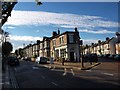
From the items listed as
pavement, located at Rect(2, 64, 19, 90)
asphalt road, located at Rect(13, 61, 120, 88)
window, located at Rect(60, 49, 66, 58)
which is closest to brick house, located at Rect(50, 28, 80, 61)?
window, located at Rect(60, 49, 66, 58)

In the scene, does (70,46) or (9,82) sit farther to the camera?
(70,46)

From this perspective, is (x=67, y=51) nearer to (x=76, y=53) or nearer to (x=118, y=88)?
(x=76, y=53)

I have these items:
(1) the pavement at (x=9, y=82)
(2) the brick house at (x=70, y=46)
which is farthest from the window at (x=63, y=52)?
(1) the pavement at (x=9, y=82)

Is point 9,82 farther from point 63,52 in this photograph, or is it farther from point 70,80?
point 63,52

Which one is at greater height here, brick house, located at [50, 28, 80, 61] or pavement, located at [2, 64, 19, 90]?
brick house, located at [50, 28, 80, 61]

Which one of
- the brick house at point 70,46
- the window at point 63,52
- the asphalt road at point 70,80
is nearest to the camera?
the asphalt road at point 70,80

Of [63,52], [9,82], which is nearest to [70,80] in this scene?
[9,82]

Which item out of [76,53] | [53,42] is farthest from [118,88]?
[53,42]

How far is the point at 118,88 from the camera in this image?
57.2 feet

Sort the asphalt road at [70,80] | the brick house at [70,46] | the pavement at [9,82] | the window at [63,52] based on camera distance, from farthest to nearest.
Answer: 1. the window at [63,52]
2. the brick house at [70,46]
3. the pavement at [9,82]
4. the asphalt road at [70,80]

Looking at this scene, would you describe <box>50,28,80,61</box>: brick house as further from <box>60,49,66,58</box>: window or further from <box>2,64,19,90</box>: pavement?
<box>2,64,19,90</box>: pavement

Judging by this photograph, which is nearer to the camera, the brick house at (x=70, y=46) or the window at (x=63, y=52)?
the brick house at (x=70, y=46)

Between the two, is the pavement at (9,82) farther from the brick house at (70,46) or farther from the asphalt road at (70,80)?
the brick house at (70,46)

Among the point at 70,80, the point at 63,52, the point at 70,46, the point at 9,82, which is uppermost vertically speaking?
the point at 70,46
